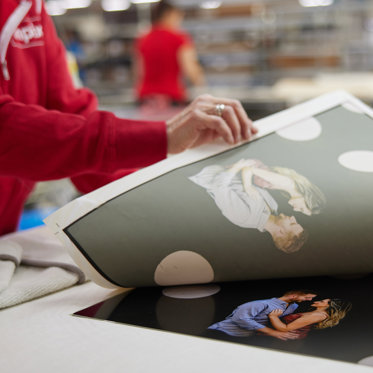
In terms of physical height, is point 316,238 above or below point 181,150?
below

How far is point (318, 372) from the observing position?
0.58m

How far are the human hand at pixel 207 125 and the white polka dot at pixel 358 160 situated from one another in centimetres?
15

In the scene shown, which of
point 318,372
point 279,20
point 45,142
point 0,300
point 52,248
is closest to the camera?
point 318,372

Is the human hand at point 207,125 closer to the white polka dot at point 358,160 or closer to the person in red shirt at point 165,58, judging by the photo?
the white polka dot at point 358,160

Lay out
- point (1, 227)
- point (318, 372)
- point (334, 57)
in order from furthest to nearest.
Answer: point (334, 57)
point (1, 227)
point (318, 372)

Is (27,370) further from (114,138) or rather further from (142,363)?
(114,138)

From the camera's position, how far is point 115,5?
8195 millimetres

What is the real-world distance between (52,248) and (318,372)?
2.01 feet

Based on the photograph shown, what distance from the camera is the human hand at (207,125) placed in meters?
0.92

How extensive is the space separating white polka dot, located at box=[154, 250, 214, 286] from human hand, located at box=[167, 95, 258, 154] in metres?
0.21

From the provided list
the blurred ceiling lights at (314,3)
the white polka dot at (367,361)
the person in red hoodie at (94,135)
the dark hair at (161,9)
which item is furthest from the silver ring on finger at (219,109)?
the blurred ceiling lights at (314,3)

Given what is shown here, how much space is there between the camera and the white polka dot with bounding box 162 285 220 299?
825 mm

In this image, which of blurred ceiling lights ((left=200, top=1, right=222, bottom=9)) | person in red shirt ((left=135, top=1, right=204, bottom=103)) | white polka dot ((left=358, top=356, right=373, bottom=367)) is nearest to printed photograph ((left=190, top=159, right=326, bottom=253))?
white polka dot ((left=358, top=356, right=373, bottom=367))

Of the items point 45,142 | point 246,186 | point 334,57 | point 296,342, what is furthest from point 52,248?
point 334,57
